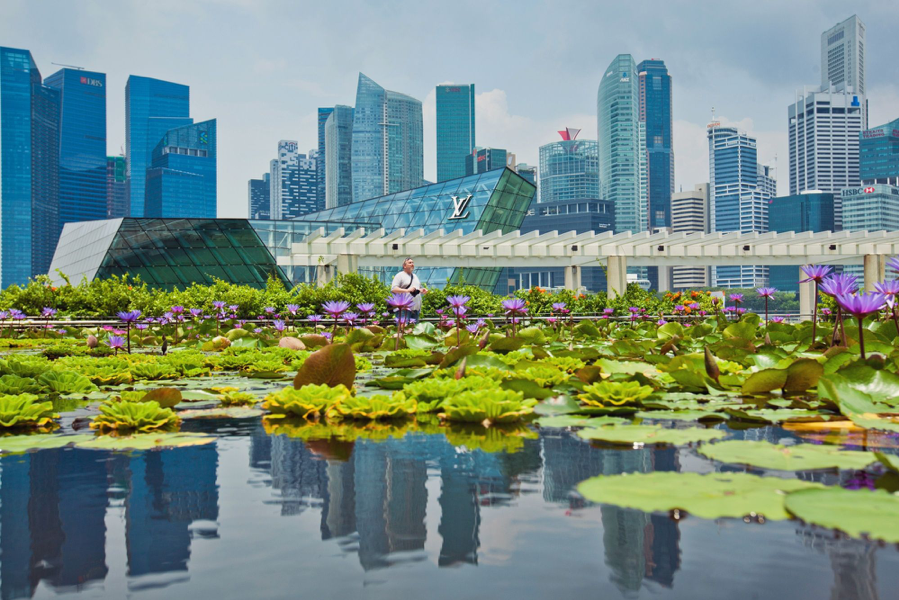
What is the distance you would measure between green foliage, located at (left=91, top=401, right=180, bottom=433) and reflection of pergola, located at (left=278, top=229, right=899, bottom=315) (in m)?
19.4

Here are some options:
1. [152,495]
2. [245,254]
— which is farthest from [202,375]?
[245,254]

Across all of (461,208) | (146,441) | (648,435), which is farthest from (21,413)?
(461,208)

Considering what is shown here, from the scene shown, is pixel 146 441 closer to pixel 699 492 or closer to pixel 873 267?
pixel 699 492

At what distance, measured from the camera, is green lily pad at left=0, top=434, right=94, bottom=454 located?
89.0 inches

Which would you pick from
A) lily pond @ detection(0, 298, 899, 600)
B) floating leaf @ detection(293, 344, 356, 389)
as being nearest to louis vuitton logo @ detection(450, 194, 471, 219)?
lily pond @ detection(0, 298, 899, 600)

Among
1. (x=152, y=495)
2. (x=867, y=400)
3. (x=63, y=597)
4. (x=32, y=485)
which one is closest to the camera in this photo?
(x=63, y=597)

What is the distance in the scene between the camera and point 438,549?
1.29 metres

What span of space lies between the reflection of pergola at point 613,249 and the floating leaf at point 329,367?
1895cm

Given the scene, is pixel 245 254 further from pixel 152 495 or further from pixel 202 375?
pixel 152 495

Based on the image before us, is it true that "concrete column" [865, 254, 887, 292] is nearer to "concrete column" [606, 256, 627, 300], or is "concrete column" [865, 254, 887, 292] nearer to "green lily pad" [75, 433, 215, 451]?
"concrete column" [606, 256, 627, 300]

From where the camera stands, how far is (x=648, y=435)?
2268 mm

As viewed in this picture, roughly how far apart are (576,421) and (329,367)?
120 centimetres

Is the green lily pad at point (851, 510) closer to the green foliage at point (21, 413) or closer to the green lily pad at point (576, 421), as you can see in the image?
the green lily pad at point (576, 421)

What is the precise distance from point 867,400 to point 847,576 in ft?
5.81
